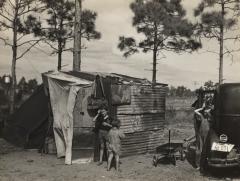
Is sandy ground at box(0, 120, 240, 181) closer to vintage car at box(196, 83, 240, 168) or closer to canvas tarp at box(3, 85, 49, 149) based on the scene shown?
vintage car at box(196, 83, 240, 168)

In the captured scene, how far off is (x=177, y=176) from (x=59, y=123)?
3.81 m

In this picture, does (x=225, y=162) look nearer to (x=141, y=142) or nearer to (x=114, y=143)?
(x=114, y=143)

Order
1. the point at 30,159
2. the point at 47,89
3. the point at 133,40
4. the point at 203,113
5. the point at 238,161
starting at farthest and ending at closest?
the point at 133,40
the point at 47,89
the point at 30,159
the point at 203,113
the point at 238,161

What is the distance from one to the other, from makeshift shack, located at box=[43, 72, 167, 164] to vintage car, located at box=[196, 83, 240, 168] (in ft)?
9.92

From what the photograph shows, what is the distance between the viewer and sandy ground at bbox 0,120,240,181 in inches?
428

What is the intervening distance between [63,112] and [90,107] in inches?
30.2

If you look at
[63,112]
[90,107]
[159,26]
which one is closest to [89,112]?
[90,107]

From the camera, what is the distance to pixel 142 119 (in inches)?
575

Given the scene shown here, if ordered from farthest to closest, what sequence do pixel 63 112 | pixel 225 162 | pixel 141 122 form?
1. pixel 141 122
2. pixel 63 112
3. pixel 225 162

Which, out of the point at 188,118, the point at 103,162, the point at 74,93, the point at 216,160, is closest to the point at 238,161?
the point at 216,160

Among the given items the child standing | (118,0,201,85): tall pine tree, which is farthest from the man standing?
(118,0,201,85): tall pine tree

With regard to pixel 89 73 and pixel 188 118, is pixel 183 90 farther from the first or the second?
pixel 89 73

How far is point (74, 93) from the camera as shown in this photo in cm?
1310

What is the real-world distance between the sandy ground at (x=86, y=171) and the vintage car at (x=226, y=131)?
1.43ft
